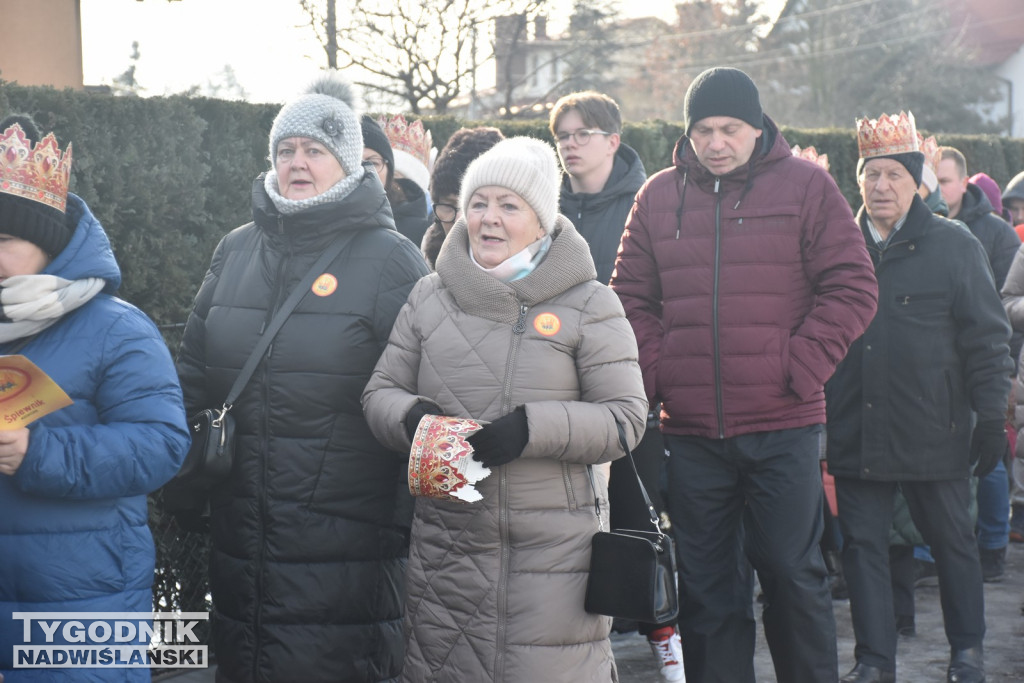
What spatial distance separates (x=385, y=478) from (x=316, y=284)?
68cm

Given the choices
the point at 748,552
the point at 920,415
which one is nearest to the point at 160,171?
the point at 748,552

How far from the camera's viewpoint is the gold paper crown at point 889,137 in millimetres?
5387

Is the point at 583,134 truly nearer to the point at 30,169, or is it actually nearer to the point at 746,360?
the point at 746,360

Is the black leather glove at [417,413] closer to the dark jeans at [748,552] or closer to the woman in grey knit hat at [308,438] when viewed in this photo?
the woman in grey knit hat at [308,438]

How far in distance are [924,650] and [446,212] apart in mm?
3138

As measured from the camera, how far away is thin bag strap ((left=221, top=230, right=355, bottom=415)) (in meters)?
3.77

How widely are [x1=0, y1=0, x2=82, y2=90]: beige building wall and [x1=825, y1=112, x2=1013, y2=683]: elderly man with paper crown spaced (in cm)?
810

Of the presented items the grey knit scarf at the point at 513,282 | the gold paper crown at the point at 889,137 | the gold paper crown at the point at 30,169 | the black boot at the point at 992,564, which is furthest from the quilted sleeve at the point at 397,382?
the black boot at the point at 992,564

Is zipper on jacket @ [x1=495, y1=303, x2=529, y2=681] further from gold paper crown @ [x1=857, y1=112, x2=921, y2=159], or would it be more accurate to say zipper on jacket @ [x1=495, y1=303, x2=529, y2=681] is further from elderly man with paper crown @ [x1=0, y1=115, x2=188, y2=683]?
gold paper crown @ [x1=857, y1=112, x2=921, y2=159]

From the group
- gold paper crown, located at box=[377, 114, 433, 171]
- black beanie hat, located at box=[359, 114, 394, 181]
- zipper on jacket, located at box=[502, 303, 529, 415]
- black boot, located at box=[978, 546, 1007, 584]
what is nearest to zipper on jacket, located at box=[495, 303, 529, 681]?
zipper on jacket, located at box=[502, 303, 529, 415]

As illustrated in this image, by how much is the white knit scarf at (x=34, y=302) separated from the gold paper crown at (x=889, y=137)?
146 inches

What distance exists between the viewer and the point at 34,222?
315 cm

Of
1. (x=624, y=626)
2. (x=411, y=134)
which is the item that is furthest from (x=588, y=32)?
(x=624, y=626)

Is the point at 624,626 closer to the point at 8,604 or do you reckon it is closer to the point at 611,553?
the point at 611,553
